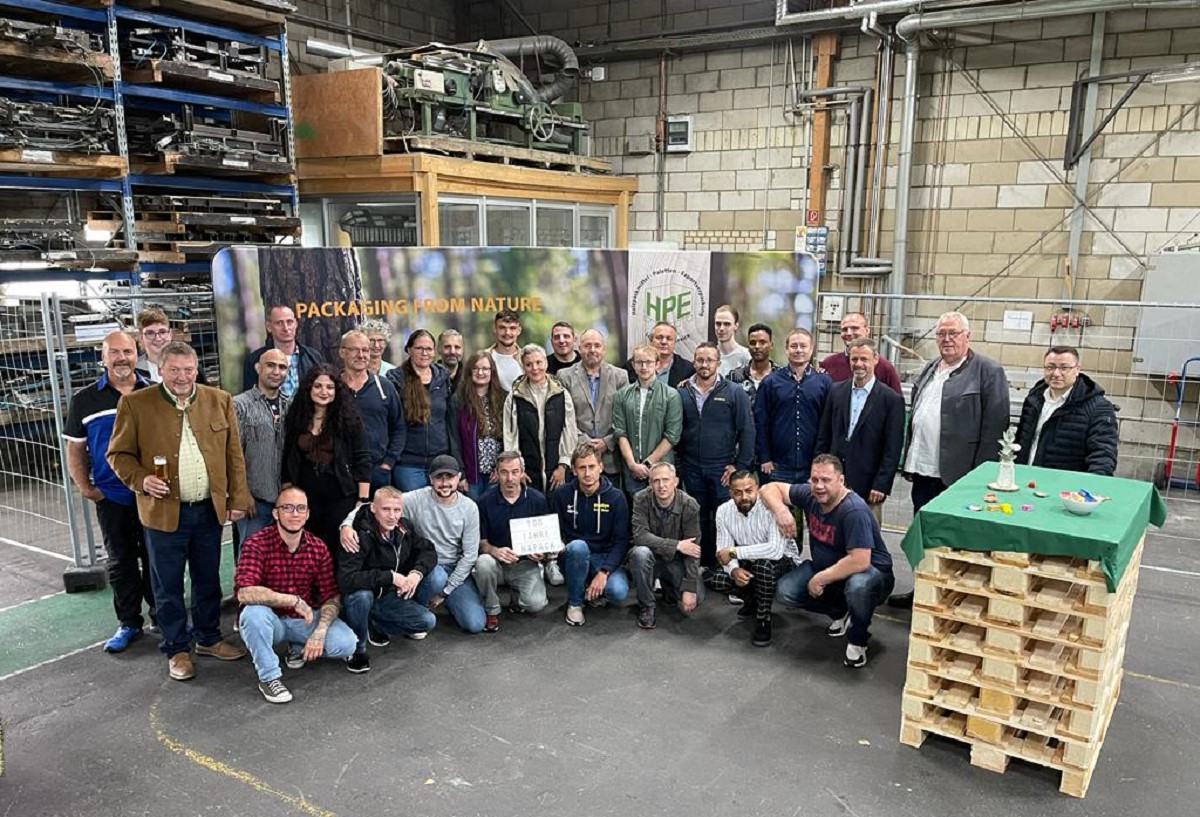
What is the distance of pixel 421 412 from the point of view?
574 cm

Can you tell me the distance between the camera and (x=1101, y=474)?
4973mm

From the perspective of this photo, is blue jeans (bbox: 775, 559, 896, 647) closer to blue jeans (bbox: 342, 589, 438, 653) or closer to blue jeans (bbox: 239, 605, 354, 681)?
blue jeans (bbox: 342, 589, 438, 653)

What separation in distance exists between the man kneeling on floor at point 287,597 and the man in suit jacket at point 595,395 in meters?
2.07

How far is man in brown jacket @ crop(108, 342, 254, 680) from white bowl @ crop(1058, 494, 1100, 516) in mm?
4329

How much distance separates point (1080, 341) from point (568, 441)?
22.5 ft

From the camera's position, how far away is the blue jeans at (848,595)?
5027 mm

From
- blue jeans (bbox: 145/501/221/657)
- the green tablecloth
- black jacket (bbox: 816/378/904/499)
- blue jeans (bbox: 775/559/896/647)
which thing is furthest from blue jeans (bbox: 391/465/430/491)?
the green tablecloth

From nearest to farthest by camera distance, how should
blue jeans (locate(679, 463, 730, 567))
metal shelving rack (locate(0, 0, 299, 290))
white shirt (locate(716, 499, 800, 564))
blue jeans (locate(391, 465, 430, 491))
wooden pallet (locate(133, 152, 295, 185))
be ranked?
white shirt (locate(716, 499, 800, 564))
blue jeans (locate(391, 465, 430, 491))
blue jeans (locate(679, 463, 730, 567))
metal shelving rack (locate(0, 0, 299, 290))
wooden pallet (locate(133, 152, 295, 185))

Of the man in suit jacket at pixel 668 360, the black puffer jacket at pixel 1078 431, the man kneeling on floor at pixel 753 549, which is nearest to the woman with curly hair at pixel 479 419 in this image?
the man in suit jacket at pixel 668 360

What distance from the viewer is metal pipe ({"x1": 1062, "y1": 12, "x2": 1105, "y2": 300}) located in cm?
922

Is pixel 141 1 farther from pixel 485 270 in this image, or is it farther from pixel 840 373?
pixel 840 373

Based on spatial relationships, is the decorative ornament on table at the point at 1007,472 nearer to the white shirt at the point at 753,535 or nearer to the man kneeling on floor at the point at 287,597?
the white shirt at the point at 753,535

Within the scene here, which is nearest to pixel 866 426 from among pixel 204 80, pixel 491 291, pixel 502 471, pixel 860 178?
pixel 502 471

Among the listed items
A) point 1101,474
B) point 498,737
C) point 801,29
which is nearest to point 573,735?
point 498,737
